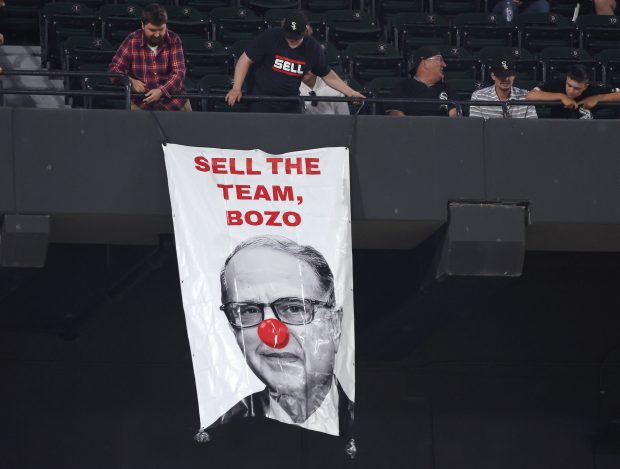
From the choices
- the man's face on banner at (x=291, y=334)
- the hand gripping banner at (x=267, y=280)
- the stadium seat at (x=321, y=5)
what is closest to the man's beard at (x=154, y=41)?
the hand gripping banner at (x=267, y=280)

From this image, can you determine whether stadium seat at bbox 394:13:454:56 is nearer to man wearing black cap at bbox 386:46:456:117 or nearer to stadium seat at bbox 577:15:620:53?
stadium seat at bbox 577:15:620:53

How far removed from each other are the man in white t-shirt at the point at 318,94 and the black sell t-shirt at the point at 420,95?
0.46 m

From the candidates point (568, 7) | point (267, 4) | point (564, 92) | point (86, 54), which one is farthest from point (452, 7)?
point (86, 54)

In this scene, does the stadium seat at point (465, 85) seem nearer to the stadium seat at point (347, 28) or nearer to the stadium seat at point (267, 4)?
the stadium seat at point (347, 28)

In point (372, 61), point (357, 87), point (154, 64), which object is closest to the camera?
point (154, 64)

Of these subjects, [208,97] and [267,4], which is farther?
[267,4]

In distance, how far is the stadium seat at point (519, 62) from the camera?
49.5ft

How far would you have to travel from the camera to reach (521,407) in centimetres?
1453

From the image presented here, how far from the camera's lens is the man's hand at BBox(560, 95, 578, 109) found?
12172 mm

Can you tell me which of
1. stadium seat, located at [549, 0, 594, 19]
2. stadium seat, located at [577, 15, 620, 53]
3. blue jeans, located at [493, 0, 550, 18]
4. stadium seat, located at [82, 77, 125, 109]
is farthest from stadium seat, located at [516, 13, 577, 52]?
stadium seat, located at [82, 77, 125, 109]

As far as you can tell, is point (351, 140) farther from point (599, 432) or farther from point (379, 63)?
point (599, 432)

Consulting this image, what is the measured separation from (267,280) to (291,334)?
49 cm

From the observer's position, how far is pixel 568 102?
480 inches

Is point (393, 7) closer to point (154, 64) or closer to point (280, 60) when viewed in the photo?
point (280, 60)
